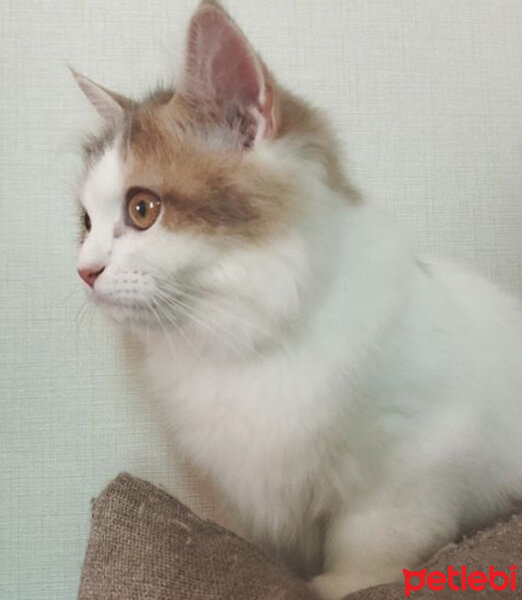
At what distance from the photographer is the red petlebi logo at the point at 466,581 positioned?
0.69 meters

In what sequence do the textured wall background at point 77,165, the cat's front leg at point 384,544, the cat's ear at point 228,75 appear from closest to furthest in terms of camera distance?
the cat's ear at point 228,75 → the cat's front leg at point 384,544 → the textured wall background at point 77,165

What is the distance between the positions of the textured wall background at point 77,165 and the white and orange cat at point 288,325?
0.28m

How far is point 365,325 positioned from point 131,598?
1.38 feet

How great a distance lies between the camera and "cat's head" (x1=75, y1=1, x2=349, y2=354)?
2.32 ft

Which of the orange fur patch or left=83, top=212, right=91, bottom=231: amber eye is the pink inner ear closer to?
the orange fur patch

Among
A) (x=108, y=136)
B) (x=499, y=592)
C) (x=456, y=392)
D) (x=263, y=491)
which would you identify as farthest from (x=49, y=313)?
(x=499, y=592)

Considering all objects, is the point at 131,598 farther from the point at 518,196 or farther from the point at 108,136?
the point at 518,196

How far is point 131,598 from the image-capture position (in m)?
0.75

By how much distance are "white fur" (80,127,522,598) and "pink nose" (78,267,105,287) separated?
0.01 metres

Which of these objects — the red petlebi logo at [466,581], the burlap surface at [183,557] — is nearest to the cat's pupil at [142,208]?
the burlap surface at [183,557]

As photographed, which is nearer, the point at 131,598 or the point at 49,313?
the point at 131,598

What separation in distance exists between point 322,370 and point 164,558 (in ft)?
0.97

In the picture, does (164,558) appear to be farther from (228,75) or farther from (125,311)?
(228,75)

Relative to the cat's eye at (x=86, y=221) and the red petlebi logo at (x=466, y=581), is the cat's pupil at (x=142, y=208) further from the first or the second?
the red petlebi logo at (x=466, y=581)
